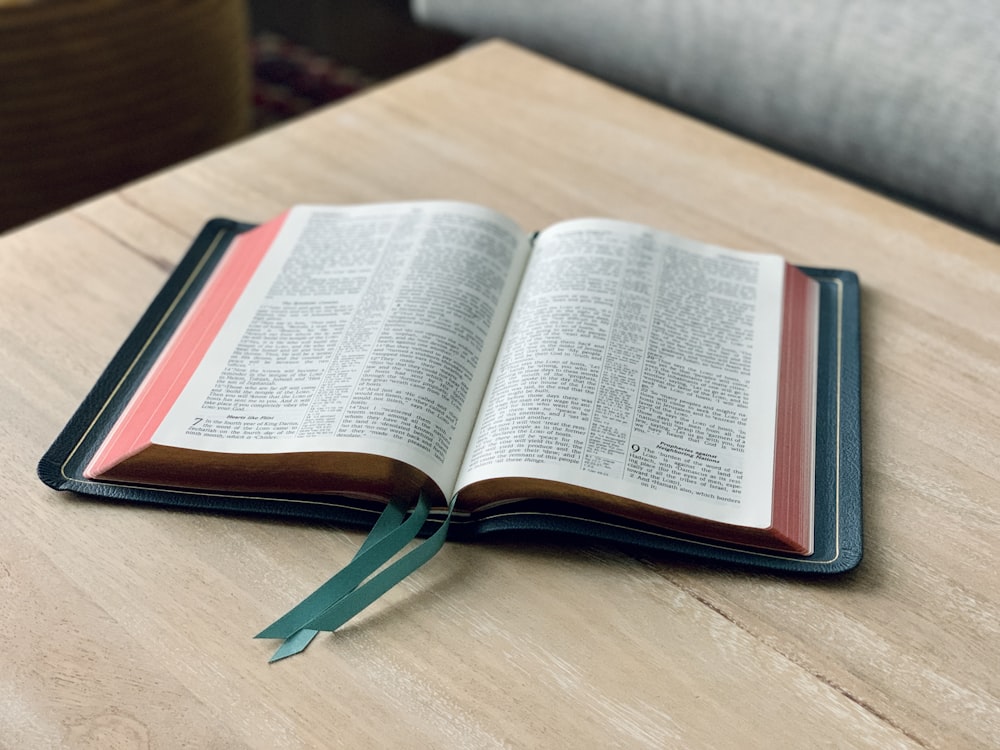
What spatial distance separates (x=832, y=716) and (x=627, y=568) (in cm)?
13

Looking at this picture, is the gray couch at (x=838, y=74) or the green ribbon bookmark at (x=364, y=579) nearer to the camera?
the green ribbon bookmark at (x=364, y=579)

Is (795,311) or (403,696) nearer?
(403,696)

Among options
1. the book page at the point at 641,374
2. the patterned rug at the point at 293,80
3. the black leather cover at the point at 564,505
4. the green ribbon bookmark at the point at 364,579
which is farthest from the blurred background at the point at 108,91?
the green ribbon bookmark at the point at 364,579

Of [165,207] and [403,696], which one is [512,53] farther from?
[403,696]

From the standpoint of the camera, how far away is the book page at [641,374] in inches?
21.6

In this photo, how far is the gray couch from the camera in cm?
Result: 98

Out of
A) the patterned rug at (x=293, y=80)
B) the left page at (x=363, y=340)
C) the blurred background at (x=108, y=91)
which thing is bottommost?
the patterned rug at (x=293, y=80)

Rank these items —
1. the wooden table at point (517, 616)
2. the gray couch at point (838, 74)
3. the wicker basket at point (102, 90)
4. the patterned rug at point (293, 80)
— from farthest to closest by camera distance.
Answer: the patterned rug at point (293, 80)
the wicker basket at point (102, 90)
the gray couch at point (838, 74)
the wooden table at point (517, 616)

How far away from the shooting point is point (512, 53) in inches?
42.7

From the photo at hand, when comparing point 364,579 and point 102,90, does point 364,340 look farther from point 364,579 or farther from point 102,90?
point 102,90

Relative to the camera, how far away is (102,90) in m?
1.22

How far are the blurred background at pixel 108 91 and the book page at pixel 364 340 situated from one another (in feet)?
1.91

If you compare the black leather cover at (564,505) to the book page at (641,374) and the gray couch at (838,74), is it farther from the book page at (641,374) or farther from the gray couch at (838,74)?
the gray couch at (838,74)

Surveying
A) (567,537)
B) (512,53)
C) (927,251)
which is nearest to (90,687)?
(567,537)
